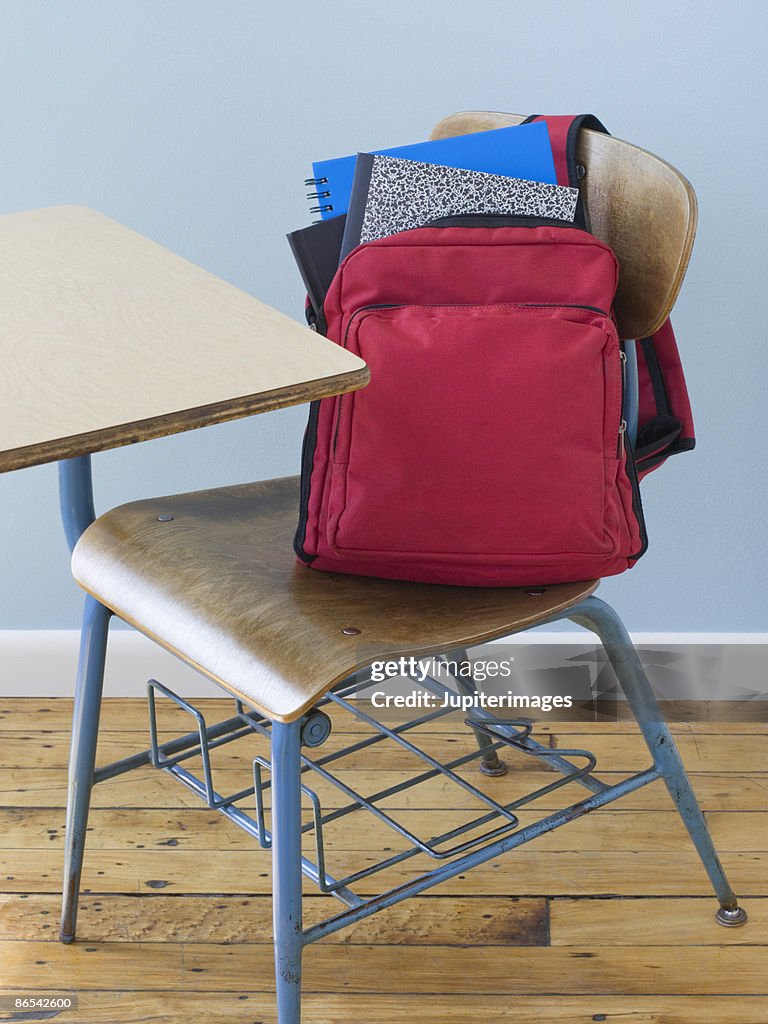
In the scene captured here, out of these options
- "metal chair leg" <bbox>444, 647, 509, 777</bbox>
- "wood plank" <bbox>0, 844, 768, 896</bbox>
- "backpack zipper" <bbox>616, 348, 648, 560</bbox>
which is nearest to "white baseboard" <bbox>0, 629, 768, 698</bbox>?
"metal chair leg" <bbox>444, 647, 509, 777</bbox>

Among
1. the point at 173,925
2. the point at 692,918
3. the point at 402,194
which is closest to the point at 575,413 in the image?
the point at 402,194

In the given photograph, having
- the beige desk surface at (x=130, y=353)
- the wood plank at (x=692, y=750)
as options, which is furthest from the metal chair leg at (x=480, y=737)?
the beige desk surface at (x=130, y=353)

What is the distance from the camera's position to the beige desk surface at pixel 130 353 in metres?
0.87

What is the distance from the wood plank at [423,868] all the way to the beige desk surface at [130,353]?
750 millimetres

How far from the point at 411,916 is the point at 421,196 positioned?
796 millimetres

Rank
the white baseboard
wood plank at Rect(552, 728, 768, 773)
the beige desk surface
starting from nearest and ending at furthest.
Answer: the beige desk surface → wood plank at Rect(552, 728, 768, 773) → the white baseboard

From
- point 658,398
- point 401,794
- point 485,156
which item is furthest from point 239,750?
point 485,156

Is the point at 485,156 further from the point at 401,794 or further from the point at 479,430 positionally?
the point at 401,794

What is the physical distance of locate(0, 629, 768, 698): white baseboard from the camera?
6.39 ft

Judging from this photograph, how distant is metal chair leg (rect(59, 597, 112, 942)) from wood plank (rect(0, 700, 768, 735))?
48 cm

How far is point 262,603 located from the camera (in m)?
1.19

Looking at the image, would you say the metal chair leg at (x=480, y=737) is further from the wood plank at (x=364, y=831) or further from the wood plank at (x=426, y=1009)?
the wood plank at (x=426, y=1009)

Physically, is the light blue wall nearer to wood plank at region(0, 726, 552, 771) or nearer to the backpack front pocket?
wood plank at region(0, 726, 552, 771)

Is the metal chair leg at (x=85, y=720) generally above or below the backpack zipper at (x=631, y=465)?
below
